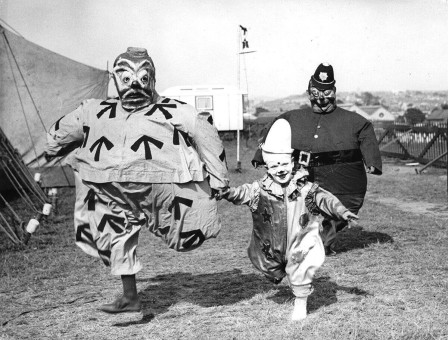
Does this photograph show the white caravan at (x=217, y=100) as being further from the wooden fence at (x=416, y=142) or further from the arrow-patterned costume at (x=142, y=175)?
the arrow-patterned costume at (x=142, y=175)

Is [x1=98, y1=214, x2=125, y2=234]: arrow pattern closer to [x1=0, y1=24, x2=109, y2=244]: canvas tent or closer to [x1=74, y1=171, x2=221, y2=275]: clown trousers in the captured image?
[x1=74, y1=171, x2=221, y2=275]: clown trousers

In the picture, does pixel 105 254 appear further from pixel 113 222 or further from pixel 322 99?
pixel 322 99

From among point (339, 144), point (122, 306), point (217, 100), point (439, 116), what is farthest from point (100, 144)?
point (439, 116)

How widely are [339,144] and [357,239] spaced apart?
67.0 inches

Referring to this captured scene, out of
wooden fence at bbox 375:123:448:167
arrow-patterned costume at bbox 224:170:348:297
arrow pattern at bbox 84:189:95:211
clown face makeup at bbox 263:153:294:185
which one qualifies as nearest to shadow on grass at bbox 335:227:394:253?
arrow-patterned costume at bbox 224:170:348:297

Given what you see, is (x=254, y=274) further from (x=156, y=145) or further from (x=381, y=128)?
(x=381, y=128)

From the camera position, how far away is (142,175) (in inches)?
184

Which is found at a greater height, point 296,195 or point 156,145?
point 156,145

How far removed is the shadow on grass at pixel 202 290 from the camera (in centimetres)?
543

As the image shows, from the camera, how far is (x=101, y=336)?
15.3ft

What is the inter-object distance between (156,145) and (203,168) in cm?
36

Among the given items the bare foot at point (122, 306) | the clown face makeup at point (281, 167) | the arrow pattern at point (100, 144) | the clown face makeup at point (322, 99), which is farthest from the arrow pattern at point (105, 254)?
the clown face makeup at point (322, 99)

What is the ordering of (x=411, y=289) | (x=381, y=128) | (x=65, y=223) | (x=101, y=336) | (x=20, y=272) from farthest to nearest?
(x=381, y=128) < (x=65, y=223) < (x=20, y=272) < (x=411, y=289) < (x=101, y=336)

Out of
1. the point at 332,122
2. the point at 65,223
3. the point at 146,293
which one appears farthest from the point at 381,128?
the point at 146,293
